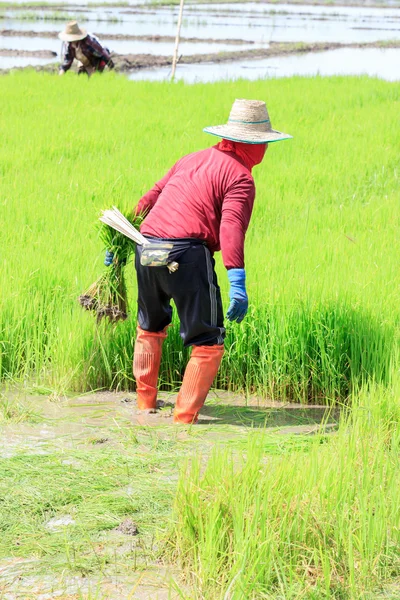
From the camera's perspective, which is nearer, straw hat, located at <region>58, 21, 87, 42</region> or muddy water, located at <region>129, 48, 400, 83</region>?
A: straw hat, located at <region>58, 21, 87, 42</region>

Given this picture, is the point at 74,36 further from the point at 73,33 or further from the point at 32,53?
the point at 32,53

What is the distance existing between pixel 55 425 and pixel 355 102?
25.9ft

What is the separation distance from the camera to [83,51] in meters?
11.3

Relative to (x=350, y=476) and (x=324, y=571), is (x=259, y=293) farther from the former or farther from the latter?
(x=324, y=571)

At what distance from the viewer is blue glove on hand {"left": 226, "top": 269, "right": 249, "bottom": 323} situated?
3379mm

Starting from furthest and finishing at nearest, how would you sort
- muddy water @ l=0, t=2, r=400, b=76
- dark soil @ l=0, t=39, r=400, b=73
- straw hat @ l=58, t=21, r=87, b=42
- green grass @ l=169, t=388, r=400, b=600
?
muddy water @ l=0, t=2, r=400, b=76, dark soil @ l=0, t=39, r=400, b=73, straw hat @ l=58, t=21, r=87, b=42, green grass @ l=169, t=388, r=400, b=600

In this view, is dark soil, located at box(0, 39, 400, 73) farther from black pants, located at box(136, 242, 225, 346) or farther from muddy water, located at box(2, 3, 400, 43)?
black pants, located at box(136, 242, 225, 346)

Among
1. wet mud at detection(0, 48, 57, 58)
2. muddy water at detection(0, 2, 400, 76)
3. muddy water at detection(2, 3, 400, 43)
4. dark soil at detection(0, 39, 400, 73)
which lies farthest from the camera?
muddy water at detection(2, 3, 400, 43)

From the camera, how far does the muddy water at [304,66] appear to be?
16562mm

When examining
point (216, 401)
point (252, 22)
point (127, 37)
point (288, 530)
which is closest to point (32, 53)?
point (127, 37)

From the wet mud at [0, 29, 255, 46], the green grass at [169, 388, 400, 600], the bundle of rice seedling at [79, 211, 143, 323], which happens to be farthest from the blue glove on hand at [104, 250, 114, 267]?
the wet mud at [0, 29, 255, 46]

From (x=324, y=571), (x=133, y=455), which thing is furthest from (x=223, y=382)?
(x=324, y=571)

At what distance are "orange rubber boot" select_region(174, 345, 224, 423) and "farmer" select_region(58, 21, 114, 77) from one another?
768 centimetres

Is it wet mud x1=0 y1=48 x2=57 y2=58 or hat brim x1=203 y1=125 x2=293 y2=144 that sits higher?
hat brim x1=203 y1=125 x2=293 y2=144
